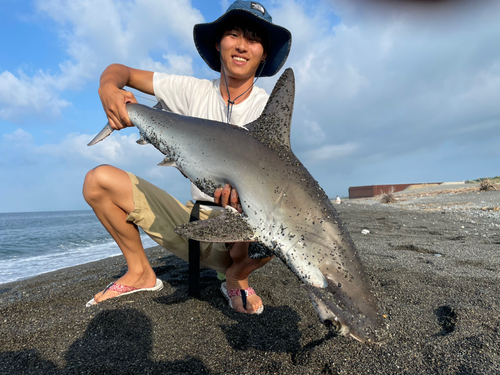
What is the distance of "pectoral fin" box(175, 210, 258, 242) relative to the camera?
163 centimetres

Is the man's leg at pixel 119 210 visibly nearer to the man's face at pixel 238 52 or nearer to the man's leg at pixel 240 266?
the man's leg at pixel 240 266

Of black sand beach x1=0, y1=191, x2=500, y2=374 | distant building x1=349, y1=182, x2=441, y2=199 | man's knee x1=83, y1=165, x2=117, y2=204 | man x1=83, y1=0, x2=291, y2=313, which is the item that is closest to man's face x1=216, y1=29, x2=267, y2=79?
man x1=83, y1=0, x2=291, y2=313

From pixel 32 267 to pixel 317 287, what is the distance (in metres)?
6.95

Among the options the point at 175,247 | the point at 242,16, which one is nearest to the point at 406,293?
the point at 175,247

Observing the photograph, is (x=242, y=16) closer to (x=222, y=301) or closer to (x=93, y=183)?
(x=93, y=183)

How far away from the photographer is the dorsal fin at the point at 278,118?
6.41 ft

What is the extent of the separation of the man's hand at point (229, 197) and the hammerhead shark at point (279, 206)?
1.6 inches

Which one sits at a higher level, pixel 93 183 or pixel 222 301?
pixel 93 183

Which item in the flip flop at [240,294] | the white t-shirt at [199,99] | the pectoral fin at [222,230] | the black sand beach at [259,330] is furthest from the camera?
the white t-shirt at [199,99]

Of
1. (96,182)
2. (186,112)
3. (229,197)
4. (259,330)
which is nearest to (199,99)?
(186,112)

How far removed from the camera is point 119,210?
2.83 meters

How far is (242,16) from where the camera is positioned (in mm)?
2791

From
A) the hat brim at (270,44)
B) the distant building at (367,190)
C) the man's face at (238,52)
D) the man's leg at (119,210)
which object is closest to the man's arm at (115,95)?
the man's leg at (119,210)

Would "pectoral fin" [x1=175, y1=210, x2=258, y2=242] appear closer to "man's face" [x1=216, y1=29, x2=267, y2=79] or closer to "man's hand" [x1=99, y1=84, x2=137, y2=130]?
"man's hand" [x1=99, y1=84, x2=137, y2=130]
